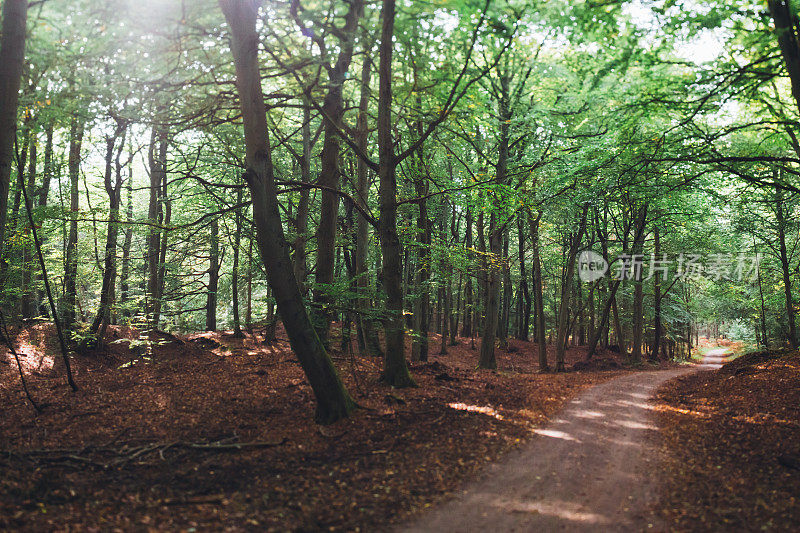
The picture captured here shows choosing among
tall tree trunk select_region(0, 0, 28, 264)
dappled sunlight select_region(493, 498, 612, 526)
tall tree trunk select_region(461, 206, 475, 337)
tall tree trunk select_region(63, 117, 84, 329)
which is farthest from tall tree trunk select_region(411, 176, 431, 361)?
tall tree trunk select_region(0, 0, 28, 264)

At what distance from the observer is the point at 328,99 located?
10.4 m

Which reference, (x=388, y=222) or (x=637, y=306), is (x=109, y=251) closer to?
(x=388, y=222)

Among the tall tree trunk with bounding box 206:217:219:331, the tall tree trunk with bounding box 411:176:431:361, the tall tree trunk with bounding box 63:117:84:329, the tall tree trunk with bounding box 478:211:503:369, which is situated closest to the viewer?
the tall tree trunk with bounding box 63:117:84:329

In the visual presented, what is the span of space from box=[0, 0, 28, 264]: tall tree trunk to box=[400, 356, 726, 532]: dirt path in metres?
7.01

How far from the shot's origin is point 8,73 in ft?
19.8

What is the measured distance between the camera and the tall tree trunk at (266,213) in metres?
6.83

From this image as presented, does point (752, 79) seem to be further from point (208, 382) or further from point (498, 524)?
point (208, 382)

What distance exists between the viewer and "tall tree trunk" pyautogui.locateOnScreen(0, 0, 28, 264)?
5.99 meters

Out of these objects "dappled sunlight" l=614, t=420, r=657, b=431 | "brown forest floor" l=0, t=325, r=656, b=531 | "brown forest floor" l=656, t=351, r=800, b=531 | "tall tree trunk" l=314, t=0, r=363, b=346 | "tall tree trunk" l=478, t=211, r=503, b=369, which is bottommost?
"dappled sunlight" l=614, t=420, r=657, b=431

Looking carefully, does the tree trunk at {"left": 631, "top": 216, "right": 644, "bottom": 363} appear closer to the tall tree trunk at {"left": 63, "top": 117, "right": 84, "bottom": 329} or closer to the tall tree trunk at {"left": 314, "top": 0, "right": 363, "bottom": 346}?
the tall tree trunk at {"left": 314, "top": 0, "right": 363, "bottom": 346}

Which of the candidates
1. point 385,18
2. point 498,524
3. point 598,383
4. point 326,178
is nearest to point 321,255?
point 326,178

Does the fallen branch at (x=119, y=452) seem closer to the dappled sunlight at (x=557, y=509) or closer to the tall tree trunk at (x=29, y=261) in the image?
the dappled sunlight at (x=557, y=509)

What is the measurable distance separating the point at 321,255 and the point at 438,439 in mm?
6186

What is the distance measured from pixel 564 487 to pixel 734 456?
9.57 ft
